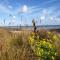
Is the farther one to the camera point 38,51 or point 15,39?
point 15,39

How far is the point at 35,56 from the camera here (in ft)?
27.6

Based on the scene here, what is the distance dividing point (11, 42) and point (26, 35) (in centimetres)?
170

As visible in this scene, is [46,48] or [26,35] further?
[26,35]

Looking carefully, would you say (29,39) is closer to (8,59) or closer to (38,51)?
(38,51)

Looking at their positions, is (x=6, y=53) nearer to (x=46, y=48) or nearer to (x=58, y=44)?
(x=46, y=48)

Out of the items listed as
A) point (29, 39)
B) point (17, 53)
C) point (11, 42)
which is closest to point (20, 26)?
point (29, 39)

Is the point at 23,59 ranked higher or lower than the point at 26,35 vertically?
lower

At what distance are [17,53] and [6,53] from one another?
1.25ft

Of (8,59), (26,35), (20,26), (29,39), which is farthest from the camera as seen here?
(20,26)

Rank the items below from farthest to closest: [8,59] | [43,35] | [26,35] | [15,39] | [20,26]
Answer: [20,26]
[43,35]
[26,35]
[15,39]
[8,59]

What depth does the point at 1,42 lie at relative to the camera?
8.84 meters

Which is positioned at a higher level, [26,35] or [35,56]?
[26,35]

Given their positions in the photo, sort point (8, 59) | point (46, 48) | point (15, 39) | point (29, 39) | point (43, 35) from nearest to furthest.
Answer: point (8, 59) → point (46, 48) → point (15, 39) → point (29, 39) → point (43, 35)

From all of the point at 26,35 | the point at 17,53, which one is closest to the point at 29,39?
the point at 26,35
